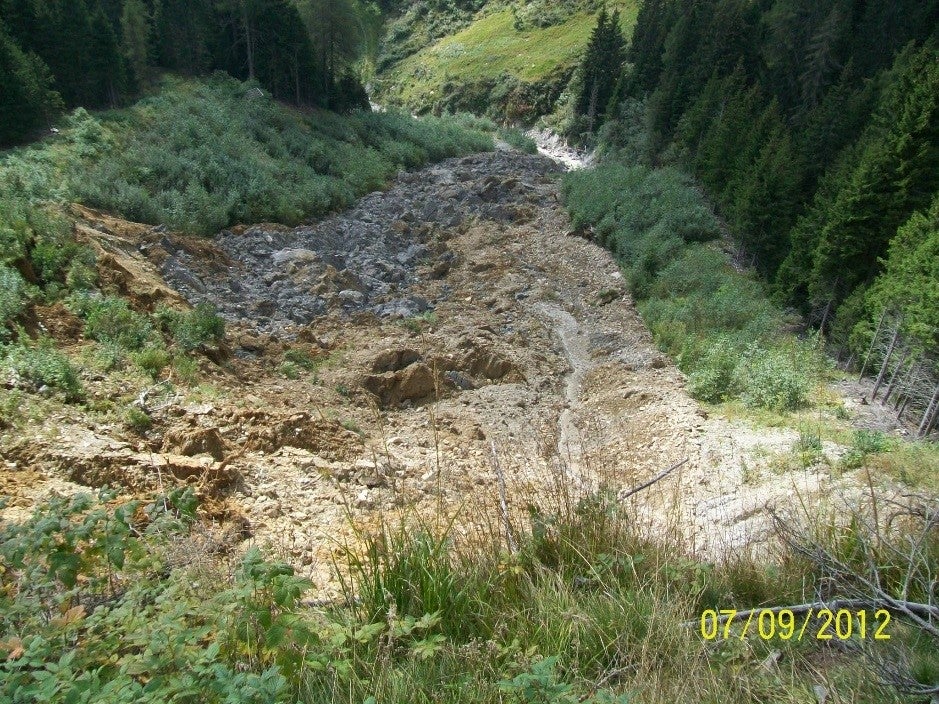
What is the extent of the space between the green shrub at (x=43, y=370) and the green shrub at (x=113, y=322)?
4.19ft

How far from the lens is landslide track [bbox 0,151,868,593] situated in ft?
16.1

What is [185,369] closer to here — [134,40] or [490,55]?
[134,40]

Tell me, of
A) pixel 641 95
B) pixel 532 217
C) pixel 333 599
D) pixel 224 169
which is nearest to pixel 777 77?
pixel 641 95

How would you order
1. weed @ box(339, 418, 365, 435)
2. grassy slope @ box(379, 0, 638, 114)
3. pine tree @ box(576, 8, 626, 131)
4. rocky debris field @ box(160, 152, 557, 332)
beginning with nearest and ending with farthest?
weed @ box(339, 418, 365, 435) < rocky debris field @ box(160, 152, 557, 332) < pine tree @ box(576, 8, 626, 131) < grassy slope @ box(379, 0, 638, 114)

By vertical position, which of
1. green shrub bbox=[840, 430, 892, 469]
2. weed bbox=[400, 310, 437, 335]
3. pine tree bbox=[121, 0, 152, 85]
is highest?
pine tree bbox=[121, 0, 152, 85]

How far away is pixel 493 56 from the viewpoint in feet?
195

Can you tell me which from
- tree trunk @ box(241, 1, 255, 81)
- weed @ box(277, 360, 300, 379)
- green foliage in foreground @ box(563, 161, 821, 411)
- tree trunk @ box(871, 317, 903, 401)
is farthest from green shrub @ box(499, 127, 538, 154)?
weed @ box(277, 360, 300, 379)

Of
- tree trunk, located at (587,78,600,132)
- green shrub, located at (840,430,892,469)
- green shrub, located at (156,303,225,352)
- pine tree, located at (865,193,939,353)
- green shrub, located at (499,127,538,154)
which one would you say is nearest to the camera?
green shrub, located at (840,430,892,469)

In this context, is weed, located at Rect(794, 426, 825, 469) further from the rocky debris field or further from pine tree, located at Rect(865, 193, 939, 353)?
the rocky debris field

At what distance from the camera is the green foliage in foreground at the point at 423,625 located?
2.11 m

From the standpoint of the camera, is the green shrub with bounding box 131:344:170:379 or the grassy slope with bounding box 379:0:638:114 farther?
the grassy slope with bounding box 379:0:638:114

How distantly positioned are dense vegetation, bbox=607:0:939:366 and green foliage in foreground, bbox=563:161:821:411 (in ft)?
6.46

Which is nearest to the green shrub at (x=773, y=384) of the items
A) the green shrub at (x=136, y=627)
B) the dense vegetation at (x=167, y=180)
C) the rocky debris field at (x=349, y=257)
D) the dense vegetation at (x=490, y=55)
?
the rocky debris field at (x=349, y=257)

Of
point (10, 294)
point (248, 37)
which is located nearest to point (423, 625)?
point (10, 294)
